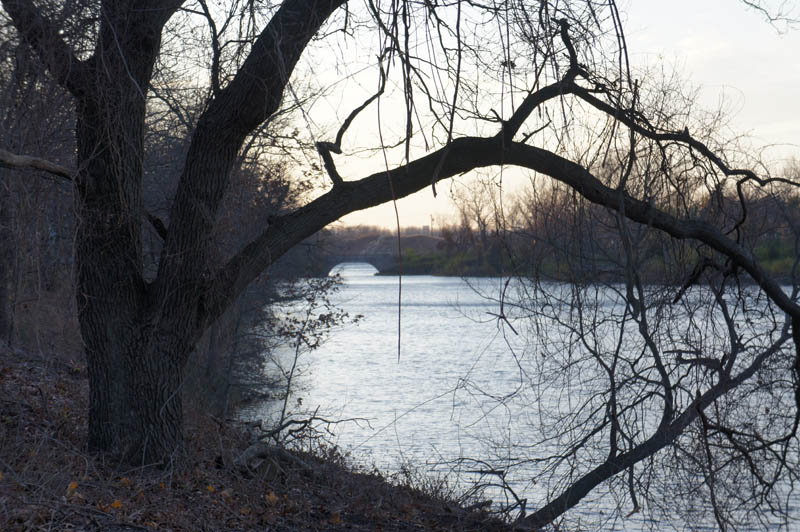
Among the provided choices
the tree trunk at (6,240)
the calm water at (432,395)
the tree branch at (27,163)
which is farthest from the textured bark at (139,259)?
the calm water at (432,395)

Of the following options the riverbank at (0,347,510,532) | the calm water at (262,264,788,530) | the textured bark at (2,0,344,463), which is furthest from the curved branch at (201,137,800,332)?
the riverbank at (0,347,510,532)

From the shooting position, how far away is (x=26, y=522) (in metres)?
3.90

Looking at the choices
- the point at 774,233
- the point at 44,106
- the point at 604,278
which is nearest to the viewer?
the point at 44,106

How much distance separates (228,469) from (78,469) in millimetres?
1443

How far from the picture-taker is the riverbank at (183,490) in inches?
176

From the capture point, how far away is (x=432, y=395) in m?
18.7

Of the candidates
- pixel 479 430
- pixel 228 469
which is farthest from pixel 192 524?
pixel 479 430

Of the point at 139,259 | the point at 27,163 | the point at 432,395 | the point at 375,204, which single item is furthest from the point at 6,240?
the point at 432,395

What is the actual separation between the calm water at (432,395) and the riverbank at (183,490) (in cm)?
86

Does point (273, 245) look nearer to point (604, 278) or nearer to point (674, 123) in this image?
point (674, 123)

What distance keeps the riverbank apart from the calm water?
0.86 m

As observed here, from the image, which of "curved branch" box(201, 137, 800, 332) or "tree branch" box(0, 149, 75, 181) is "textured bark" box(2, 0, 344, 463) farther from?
"tree branch" box(0, 149, 75, 181)

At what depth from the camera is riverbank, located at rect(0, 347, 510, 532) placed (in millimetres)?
4469

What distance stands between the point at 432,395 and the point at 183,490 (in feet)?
44.0
